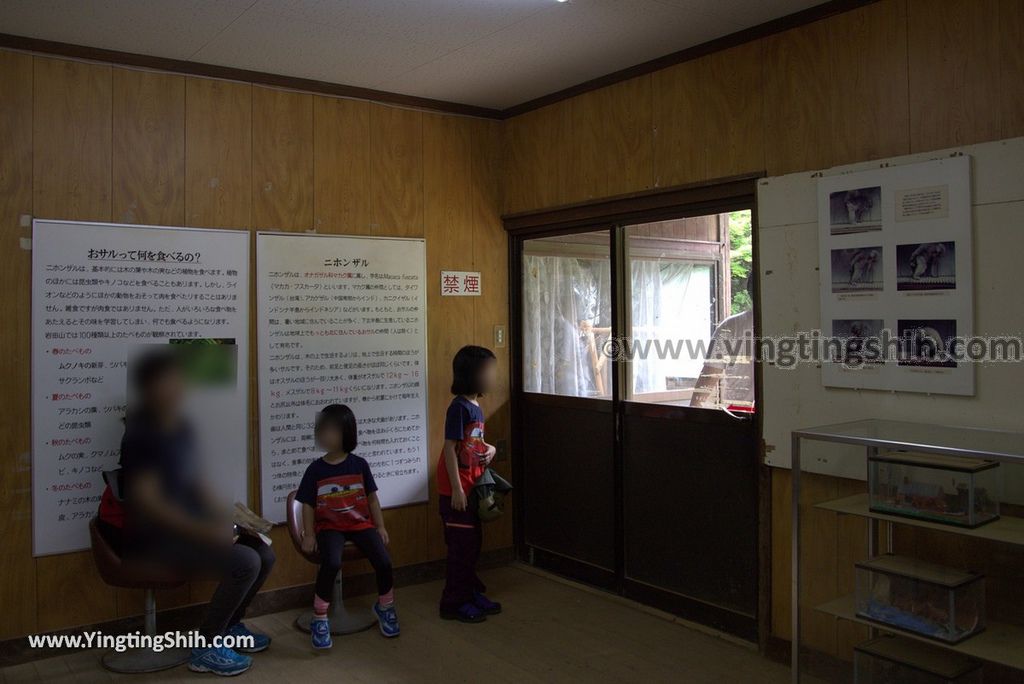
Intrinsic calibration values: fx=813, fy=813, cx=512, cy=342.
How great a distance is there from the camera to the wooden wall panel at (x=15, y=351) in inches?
130

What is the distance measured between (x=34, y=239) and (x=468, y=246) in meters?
2.11

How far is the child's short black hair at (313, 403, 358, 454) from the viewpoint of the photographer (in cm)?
355

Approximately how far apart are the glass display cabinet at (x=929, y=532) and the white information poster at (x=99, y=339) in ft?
8.23

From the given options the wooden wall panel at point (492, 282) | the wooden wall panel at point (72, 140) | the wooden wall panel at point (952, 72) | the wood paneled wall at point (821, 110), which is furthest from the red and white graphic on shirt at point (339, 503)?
the wooden wall panel at point (952, 72)

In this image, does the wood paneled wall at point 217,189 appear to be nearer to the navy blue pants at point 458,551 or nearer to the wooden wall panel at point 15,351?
the wooden wall panel at point 15,351

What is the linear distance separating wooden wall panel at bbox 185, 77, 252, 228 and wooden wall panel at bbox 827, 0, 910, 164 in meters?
2.60

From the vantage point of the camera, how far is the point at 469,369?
3779 mm

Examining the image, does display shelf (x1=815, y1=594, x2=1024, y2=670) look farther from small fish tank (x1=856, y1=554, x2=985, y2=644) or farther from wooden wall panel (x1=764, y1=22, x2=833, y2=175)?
wooden wall panel (x1=764, y1=22, x2=833, y2=175)

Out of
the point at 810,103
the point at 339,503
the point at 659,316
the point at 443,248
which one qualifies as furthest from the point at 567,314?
the point at 810,103

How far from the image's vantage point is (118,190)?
3.54 metres

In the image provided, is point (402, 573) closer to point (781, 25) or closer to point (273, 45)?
point (273, 45)

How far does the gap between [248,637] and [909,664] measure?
2.54 metres

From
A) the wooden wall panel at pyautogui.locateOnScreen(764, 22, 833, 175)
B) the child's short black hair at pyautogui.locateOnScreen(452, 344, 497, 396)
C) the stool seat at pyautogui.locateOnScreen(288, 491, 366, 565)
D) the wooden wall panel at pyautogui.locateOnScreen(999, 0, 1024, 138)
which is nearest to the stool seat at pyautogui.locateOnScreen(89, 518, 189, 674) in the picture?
the stool seat at pyautogui.locateOnScreen(288, 491, 366, 565)

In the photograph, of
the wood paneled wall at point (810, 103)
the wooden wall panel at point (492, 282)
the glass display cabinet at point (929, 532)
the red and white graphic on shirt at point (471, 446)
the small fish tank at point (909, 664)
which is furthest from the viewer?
the wooden wall panel at point (492, 282)
